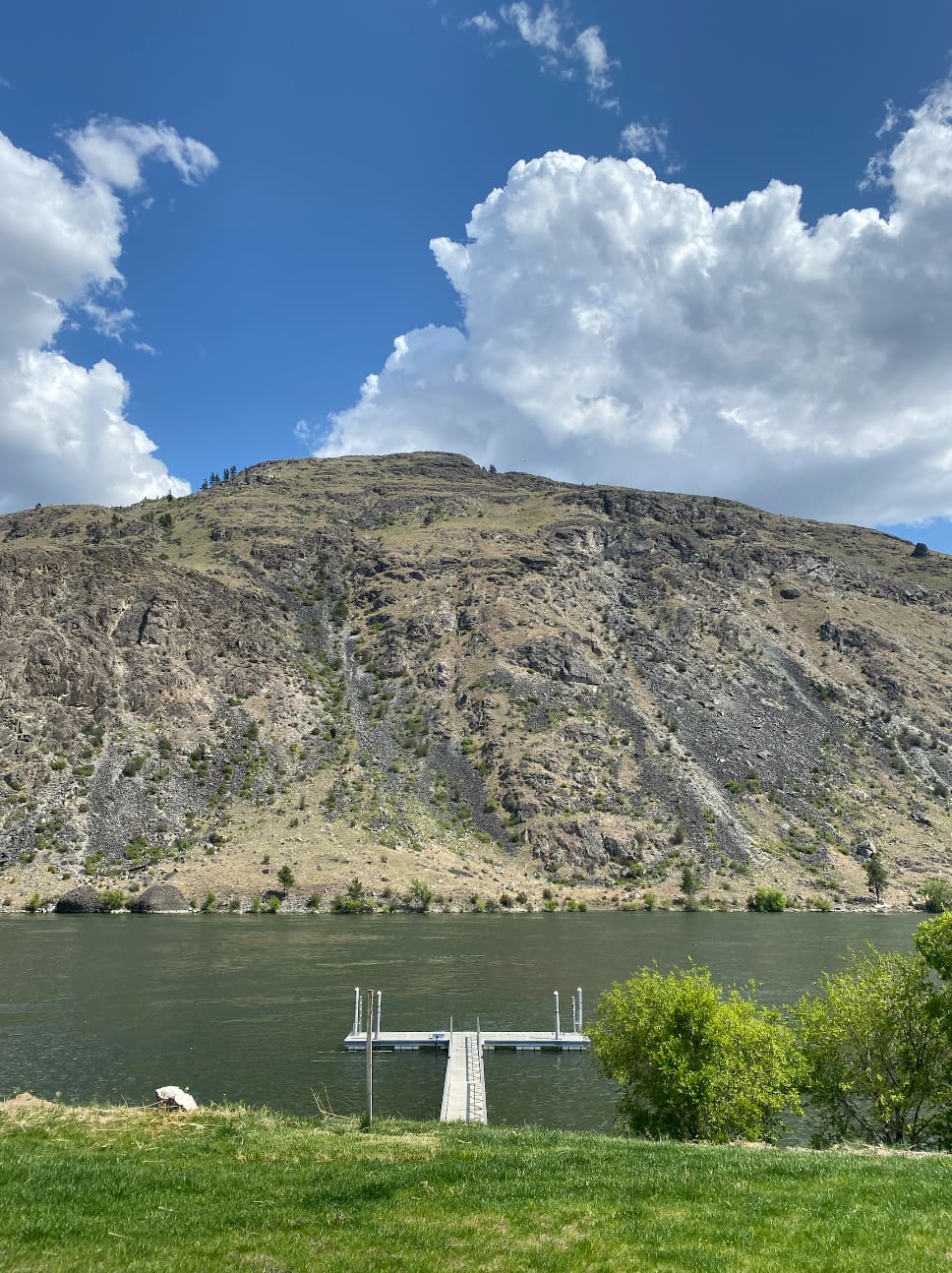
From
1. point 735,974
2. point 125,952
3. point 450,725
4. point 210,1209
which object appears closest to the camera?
point 210,1209

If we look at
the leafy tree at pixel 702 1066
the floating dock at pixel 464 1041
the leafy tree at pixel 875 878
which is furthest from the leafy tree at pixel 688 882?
the leafy tree at pixel 702 1066

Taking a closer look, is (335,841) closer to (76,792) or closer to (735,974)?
(76,792)

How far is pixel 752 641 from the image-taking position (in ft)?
543

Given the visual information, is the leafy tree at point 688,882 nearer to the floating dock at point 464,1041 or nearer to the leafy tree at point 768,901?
the leafy tree at point 768,901

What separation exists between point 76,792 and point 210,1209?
111258mm

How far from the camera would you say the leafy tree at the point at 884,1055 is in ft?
84.6

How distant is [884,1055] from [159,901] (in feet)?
289

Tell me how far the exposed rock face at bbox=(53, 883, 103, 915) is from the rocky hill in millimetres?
2595

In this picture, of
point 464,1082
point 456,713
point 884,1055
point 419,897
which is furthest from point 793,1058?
point 456,713

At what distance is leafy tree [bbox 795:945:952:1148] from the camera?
84.6 ft

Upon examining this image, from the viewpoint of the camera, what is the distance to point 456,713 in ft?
459

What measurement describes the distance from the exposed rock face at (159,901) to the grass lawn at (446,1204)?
83337 millimetres

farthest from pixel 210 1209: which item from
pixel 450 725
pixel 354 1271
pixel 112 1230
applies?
pixel 450 725

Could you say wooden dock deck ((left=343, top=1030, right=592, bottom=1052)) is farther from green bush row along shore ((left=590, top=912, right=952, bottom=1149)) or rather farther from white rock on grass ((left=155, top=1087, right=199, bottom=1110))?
white rock on grass ((left=155, top=1087, right=199, bottom=1110))
